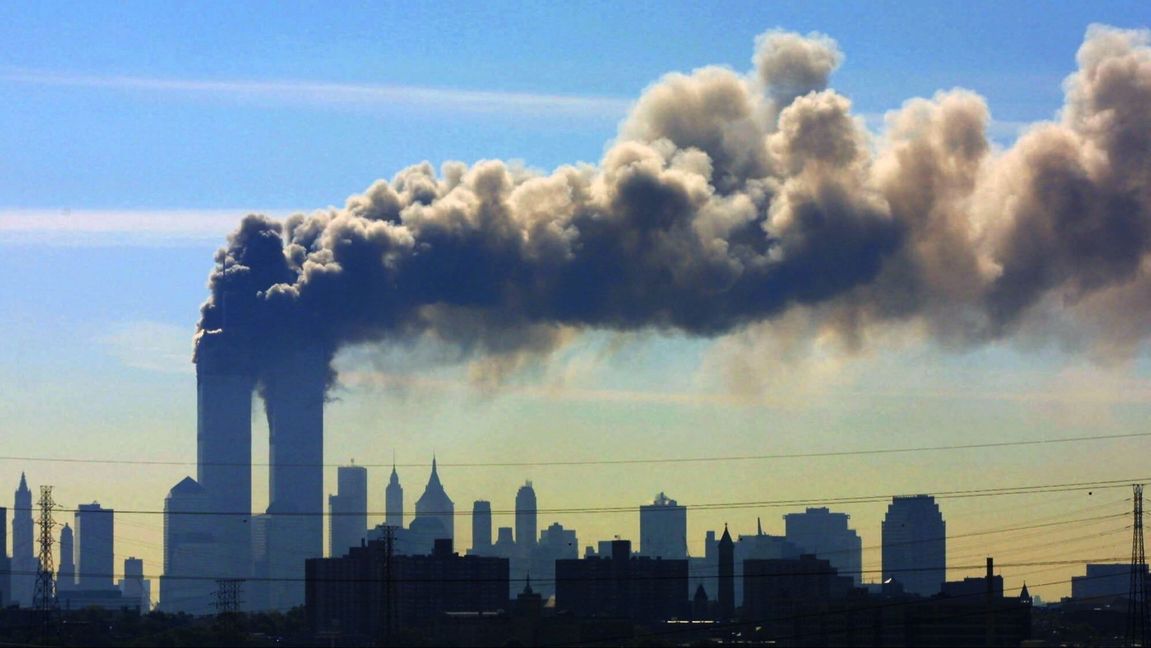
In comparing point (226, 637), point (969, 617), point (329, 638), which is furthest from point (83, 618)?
point (969, 617)

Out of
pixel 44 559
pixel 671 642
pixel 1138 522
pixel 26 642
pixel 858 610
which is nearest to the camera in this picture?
pixel 1138 522

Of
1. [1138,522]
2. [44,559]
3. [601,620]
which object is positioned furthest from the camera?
[601,620]

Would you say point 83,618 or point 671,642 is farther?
point 83,618

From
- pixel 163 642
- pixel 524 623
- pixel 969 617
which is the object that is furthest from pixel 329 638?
pixel 969 617

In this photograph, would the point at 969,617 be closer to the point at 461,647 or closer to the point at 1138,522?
the point at 461,647

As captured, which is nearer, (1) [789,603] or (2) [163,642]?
(2) [163,642]

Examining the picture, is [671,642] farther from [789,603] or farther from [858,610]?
[789,603]

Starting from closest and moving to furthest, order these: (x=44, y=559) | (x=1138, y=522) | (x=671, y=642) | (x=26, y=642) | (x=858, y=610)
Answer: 1. (x=1138, y=522)
2. (x=44, y=559)
3. (x=26, y=642)
4. (x=671, y=642)
5. (x=858, y=610)

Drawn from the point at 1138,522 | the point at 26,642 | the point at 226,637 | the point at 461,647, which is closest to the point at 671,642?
the point at 461,647
